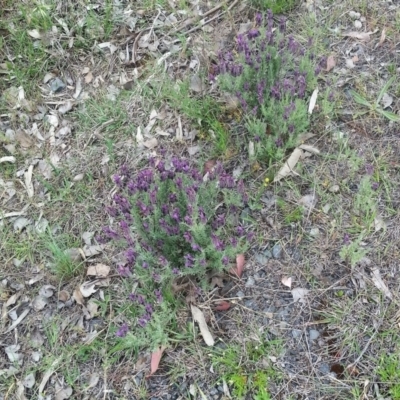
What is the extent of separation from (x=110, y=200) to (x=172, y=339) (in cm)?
100

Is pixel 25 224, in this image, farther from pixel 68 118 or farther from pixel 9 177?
pixel 68 118

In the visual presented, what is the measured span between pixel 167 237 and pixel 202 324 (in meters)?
0.47

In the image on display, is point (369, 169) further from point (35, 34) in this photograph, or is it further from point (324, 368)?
point (35, 34)

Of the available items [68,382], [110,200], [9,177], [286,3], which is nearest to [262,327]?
[68,382]

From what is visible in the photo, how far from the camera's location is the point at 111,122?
355cm

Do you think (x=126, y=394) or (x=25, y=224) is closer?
(x=126, y=394)

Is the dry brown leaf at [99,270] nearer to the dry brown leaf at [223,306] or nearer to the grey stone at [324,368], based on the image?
the dry brown leaf at [223,306]

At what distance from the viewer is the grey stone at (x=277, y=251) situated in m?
2.84

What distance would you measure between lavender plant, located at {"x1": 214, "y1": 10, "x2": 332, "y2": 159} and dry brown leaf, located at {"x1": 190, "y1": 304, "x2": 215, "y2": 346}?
0.94 m

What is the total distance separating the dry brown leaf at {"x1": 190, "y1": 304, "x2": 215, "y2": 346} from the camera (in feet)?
8.69

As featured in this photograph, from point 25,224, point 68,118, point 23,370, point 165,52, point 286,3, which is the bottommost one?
point 23,370

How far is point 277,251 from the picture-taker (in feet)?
9.34

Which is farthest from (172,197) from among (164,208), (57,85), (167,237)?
(57,85)

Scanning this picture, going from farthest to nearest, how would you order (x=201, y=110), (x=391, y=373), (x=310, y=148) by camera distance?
1. (x=201, y=110)
2. (x=310, y=148)
3. (x=391, y=373)
